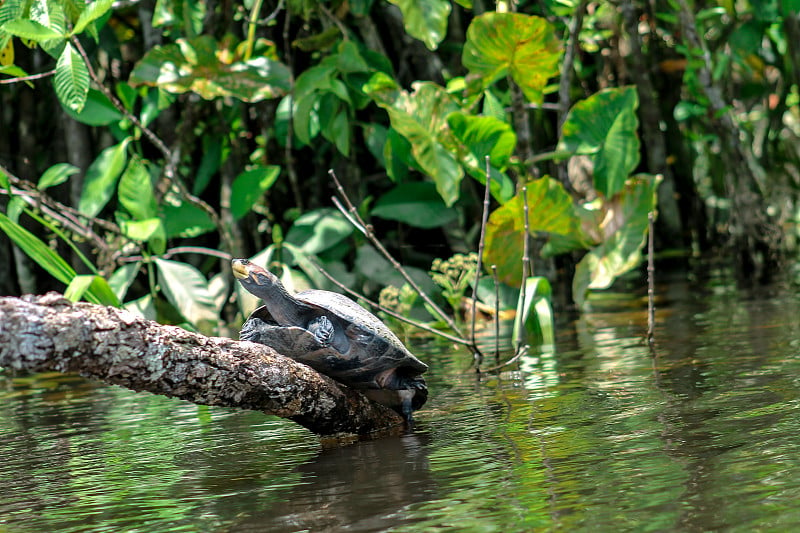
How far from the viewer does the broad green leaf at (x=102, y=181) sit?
5742 millimetres

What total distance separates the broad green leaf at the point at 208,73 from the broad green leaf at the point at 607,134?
164 centimetres

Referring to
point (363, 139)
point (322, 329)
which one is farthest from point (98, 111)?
point (322, 329)

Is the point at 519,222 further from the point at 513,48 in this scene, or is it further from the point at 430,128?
the point at 513,48

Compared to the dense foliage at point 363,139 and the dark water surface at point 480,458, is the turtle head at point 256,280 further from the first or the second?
the dense foliage at point 363,139

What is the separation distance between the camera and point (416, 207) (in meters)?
6.21

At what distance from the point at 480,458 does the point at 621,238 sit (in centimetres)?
306

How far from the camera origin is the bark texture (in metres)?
2.19

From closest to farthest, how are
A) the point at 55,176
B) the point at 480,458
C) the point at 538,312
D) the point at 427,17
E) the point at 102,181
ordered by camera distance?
1. the point at 480,458
2. the point at 538,312
3. the point at 427,17
4. the point at 55,176
5. the point at 102,181

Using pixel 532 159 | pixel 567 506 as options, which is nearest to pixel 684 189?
pixel 532 159

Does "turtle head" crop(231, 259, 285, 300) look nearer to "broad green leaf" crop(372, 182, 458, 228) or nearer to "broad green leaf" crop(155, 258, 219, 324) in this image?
"broad green leaf" crop(155, 258, 219, 324)

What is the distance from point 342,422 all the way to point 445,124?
2571 millimetres

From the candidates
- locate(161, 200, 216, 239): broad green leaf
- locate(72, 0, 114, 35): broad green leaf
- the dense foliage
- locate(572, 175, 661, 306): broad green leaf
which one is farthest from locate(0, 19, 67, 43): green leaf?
locate(572, 175, 661, 306): broad green leaf

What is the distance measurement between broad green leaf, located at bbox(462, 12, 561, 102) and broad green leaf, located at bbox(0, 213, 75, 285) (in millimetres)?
2207

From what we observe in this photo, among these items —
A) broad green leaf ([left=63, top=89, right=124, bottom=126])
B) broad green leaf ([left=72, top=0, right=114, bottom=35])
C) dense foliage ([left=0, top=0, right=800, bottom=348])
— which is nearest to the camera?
broad green leaf ([left=72, top=0, right=114, bottom=35])
